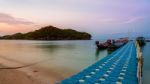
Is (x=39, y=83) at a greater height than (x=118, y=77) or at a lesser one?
lesser

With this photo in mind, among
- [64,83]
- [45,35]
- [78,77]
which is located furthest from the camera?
[45,35]

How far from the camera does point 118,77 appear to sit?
817 centimetres

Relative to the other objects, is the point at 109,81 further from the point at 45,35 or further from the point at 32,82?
the point at 45,35

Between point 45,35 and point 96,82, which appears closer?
point 96,82

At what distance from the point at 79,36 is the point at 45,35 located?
125ft

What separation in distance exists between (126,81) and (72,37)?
182 meters

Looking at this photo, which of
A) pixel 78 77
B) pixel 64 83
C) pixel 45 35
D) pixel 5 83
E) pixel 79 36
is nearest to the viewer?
pixel 64 83

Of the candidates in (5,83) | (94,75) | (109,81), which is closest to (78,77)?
(94,75)

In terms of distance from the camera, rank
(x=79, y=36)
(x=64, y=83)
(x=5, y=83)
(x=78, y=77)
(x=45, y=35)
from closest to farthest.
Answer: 1. (x=64, y=83)
2. (x=78, y=77)
3. (x=5, y=83)
4. (x=45, y=35)
5. (x=79, y=36)

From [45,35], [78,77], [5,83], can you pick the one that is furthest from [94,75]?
[45,35]

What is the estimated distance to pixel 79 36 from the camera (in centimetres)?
19362

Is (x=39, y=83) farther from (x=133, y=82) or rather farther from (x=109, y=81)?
(x=133, y=82)

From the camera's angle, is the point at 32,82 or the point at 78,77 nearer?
the point at 78,77

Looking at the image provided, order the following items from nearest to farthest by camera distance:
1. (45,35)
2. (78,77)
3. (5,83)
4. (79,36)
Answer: (78,77)
(5,83)
(45,35)
(79,36)
